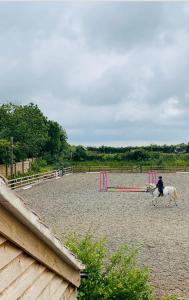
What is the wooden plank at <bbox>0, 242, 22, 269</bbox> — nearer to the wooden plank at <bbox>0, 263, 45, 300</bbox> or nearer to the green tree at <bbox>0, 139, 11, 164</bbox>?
the wooden plank at <bbox>0, 263, 45, 300</bbox>

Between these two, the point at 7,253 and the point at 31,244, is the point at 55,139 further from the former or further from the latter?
the point at 7,253

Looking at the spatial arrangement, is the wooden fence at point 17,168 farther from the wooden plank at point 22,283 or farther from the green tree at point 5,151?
the wooden plank at point 22,283

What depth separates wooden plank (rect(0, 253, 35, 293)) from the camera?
10.3 ft

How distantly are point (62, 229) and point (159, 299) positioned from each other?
315 inches

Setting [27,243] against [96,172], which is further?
[96,172]

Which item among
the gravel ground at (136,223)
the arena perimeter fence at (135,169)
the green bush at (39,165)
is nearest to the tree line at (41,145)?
the green bush at (39,165)

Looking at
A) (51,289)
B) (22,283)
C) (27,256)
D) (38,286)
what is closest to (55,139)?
(51,289)

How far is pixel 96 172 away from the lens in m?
58.4

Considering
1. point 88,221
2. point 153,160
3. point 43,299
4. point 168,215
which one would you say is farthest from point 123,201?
point 153,160

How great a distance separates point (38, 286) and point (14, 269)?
655mm

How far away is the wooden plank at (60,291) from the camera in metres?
4.41

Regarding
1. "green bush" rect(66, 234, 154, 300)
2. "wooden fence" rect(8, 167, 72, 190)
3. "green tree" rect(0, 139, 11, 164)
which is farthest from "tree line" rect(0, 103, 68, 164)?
"green bush" rect(66, 234, 154, 300)

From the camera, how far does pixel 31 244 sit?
11.7 feet

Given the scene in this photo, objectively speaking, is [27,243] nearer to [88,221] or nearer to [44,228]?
[44,228]
